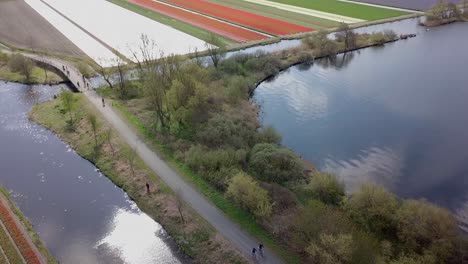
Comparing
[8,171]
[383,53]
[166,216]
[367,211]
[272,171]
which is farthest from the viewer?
[383,53]

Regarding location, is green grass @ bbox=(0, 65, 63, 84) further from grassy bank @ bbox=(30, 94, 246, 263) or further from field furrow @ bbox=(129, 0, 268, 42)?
→ field furrow @ bbox=(129, 0, 268, 42)

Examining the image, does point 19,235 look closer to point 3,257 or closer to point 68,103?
point 3,257

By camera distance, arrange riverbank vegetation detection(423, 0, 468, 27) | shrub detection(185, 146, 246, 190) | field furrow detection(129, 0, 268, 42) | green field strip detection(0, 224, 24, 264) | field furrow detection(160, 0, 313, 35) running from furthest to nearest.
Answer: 1. riverbank vegetation detection(423, 0, 468, 27)
2. field furrow detection(160, 0, 313, 35)
3. field furrow detection(129, 0, 268, 42)
4. shrub detection(185, 146, 246, 190)
5. green field strip detection(0, 224, 24, 264)

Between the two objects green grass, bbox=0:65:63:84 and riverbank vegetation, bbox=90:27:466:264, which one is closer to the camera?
riverbank vegetation, bbox=90:27:466:264

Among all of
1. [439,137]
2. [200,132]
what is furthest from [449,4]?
[200,132]

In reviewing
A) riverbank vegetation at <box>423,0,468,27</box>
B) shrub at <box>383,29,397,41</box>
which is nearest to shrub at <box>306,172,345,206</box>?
shrub at <box>383,29,397,41</box>

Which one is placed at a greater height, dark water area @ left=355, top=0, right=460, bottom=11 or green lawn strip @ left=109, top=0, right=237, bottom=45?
dark water area @ left=355, top=0, right=460, bottom=11

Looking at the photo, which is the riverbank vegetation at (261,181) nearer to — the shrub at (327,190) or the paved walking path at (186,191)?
the shrub at (327,190)

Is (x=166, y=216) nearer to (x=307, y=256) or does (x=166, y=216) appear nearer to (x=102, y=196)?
(x=102, y=196)
